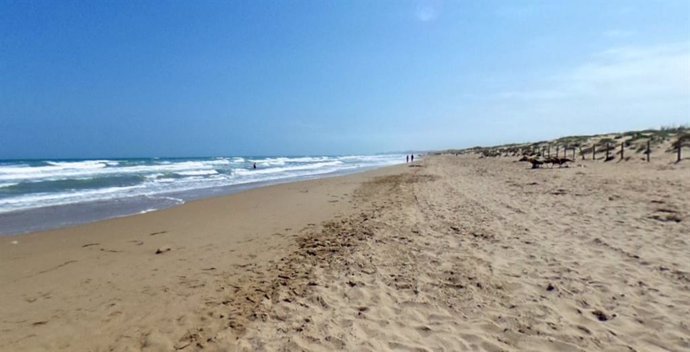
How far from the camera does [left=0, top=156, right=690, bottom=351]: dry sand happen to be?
11.5 feet

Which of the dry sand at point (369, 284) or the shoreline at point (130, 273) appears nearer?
the dry sand at point (369, 284)

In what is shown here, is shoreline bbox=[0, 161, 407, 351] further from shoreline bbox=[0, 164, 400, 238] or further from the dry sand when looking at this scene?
shoreline bbox=[0, 164, 400, 238]

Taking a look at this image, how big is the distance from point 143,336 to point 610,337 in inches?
170

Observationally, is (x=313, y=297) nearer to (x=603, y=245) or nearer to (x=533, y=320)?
(x=533, y=320)

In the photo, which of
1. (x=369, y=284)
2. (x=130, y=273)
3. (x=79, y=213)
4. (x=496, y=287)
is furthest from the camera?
(x=79, y=213)

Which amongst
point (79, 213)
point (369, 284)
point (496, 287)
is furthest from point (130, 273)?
point (79, 213)

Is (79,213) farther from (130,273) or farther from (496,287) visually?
(496,287)

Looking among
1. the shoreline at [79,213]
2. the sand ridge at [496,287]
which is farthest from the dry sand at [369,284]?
the shoreline at [79,213]

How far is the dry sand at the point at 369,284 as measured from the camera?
350 centimetres

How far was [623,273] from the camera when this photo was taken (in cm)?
469

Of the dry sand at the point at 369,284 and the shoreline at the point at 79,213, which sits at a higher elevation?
the shoreline at the point at 79,213

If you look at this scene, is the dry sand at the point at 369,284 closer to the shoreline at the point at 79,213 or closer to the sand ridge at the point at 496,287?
the sand ridge at the point at 496,287

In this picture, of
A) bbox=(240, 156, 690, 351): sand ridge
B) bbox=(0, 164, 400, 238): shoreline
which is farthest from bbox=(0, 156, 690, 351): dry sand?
bbox=(0, 164, 400, 238): shoreline

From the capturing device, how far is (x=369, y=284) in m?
4.79
